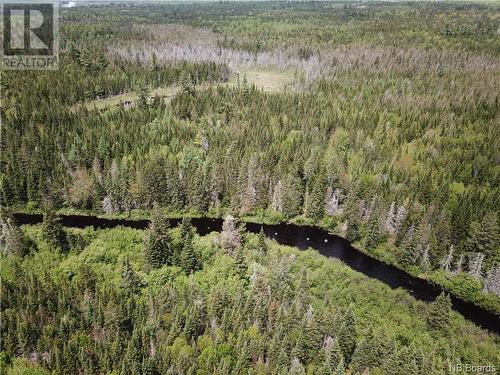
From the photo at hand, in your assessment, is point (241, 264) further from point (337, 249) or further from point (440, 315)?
point (440, 315)

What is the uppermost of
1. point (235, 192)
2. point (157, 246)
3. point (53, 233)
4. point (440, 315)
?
point (235, 192)

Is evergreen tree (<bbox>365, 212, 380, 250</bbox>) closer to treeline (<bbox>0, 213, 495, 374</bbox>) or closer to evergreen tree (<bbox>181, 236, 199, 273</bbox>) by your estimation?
treeline (<bbox>0, 213, 495, 374</bbox>)

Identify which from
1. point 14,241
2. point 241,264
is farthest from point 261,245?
point 14,241

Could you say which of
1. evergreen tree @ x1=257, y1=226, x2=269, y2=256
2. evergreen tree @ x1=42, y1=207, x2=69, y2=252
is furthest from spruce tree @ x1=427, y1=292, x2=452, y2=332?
evergreen tree @ x1=42, y1=207, x2=69, y2=252

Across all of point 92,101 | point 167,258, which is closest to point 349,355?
point 167,258

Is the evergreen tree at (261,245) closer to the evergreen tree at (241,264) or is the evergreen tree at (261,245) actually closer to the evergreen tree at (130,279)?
the evergreen tree at (241,264)

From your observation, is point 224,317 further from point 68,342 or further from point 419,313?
point 419,313
